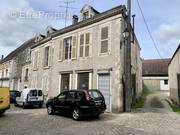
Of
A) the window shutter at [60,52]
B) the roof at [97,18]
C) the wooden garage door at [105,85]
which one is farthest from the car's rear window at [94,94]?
the window shutter at [60,52]

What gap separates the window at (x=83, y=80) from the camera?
15.3 m

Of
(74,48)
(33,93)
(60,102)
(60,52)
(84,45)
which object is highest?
(84,45)

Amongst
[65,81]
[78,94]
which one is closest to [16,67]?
[65,81]

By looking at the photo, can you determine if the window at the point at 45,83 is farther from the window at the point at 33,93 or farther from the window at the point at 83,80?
the window at the point at 83,80

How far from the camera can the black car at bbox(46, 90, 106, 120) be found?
32.9 feet

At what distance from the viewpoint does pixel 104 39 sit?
1435 centimetres

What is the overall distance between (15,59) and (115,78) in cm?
2676

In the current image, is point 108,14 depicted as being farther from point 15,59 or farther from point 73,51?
point 15,59

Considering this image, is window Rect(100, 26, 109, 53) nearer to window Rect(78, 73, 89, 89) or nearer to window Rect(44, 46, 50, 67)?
window Rect(78, 73, 89, 89)

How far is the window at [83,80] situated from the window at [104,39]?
256cm

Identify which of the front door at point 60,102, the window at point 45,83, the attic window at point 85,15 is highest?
the attic window at point 85,15

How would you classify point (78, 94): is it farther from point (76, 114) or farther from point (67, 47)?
point (67, 47)

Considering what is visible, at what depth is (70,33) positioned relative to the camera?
17562mm

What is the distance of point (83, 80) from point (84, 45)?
293 cm
